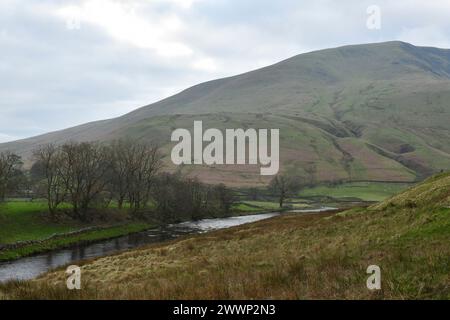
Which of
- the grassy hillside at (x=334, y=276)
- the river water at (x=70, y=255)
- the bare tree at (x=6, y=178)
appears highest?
Result: the bare tree at (x=6, y=178)

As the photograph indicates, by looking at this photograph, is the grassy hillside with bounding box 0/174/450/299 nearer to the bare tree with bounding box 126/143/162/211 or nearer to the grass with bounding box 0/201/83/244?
the grass with bounding box 0/201/83/244

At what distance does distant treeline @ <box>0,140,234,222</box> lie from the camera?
255ft

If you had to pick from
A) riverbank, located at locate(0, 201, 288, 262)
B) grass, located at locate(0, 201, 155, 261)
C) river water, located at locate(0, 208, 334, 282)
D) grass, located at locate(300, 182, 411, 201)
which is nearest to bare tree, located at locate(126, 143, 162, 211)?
riverbank, located at locate(0, 201, 288, 262)

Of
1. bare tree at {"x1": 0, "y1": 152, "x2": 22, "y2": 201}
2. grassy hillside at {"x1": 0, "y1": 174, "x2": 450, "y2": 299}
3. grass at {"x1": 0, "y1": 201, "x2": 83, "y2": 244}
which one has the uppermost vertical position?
bare tree at {"x1": 0, "y1": 152, "x2": 22, "y2": 201}

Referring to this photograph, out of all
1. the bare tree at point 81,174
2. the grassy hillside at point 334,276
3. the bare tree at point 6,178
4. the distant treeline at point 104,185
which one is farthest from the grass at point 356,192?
the grassy hillside at point 334,276

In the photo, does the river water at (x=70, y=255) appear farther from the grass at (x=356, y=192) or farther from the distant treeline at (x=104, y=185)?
the grass at (x=356, y=192)

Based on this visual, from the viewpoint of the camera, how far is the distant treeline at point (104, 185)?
77750 millimetres

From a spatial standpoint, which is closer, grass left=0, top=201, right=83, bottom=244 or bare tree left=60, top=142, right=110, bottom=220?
grass left=0, top=201, right=83, bottom=244

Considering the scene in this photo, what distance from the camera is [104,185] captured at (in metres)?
83.9

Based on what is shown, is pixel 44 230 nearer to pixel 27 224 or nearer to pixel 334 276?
A: pixel 27 224

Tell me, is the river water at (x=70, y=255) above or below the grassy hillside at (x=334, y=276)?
below

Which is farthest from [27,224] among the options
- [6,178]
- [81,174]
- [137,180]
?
[137,180]
